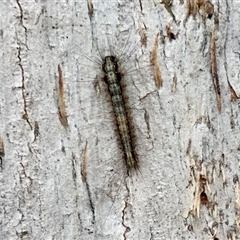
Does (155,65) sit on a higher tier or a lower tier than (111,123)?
higher

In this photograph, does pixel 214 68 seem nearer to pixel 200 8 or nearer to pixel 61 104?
pixel 200 8

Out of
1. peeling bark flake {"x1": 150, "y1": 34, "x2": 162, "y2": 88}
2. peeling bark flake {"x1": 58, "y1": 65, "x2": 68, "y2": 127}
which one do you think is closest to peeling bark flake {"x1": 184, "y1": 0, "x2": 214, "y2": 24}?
peeling bark flake {"x1": 150, "y1": 34, "x2": 162, "y2": 88}

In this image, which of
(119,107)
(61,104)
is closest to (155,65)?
(119,107)

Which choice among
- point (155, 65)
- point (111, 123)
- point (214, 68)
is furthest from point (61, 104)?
point (214, 68)

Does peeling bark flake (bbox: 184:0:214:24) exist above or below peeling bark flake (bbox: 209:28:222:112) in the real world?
above

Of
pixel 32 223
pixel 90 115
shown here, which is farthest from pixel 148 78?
pixel 32 223

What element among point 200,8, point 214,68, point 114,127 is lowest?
point 114,127

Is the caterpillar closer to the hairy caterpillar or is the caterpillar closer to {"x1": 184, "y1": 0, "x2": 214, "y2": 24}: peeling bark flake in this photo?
the hairy caterpillar

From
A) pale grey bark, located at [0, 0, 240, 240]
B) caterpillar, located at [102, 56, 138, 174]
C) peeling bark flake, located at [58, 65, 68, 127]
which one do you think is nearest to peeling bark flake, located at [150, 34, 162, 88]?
pale grey bark, located at [0, 0, 240, 240]
